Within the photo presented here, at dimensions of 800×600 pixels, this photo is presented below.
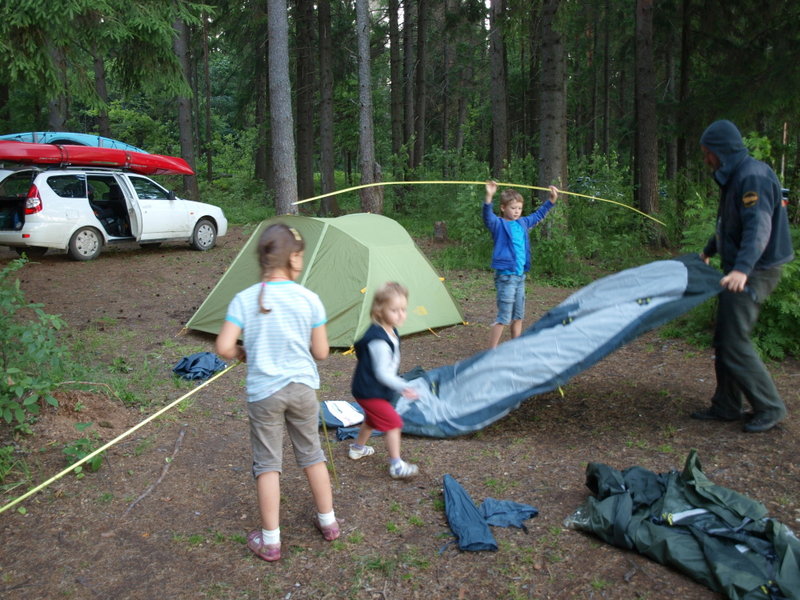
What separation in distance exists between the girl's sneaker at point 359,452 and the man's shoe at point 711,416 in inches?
87.6

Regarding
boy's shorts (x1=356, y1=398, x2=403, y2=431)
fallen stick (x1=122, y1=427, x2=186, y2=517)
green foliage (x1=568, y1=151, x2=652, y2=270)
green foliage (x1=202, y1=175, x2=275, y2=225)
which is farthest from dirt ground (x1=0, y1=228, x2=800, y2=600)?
green foliage (x1=202, y1=175, x2=275, y2=225)

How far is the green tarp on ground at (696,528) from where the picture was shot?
2.66m

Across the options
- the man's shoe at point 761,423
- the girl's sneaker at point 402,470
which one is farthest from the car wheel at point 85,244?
the man's shoe at point 761,423

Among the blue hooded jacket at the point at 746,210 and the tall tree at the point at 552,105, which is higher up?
the tall tree at the point at 552,105

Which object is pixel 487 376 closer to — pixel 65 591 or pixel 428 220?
pixel 65 591

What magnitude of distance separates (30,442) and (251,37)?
56.9 ft

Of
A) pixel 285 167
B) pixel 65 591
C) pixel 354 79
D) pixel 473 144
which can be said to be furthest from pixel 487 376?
pixel 473 144

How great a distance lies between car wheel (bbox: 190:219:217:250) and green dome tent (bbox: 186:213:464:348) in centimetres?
594

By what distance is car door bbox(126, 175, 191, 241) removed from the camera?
1209cm

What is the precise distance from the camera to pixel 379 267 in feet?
22.8

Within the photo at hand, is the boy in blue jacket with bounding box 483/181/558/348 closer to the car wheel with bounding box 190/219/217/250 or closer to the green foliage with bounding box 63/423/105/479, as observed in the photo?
the green foliage with bounding box 63/423/105/479

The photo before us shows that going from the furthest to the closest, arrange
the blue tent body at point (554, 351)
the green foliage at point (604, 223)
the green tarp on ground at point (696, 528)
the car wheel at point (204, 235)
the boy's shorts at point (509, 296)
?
1. the car wheel at point (204, 235)
2. the green foliage at point (604, 223)
3. the boy's shorts at point (509, 296)
4. the blue tent body at point (554, 351)
5. the green tarp on ground at point (696, 528)

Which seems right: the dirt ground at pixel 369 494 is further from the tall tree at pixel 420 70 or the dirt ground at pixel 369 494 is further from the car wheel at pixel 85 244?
the tall tree at pixel 420 70

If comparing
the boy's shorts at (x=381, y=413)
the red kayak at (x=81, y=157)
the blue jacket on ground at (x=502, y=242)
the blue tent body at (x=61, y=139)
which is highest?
the blue tent body at (x=61, y=139)
